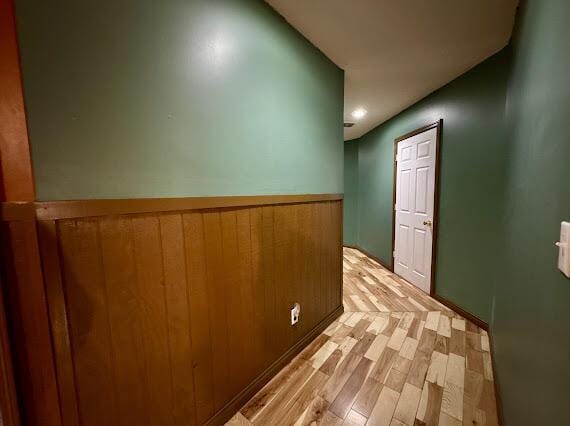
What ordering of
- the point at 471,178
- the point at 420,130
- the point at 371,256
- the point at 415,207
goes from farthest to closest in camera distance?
the point at 371,256 < the point at 415,207 < the point at 420,130 < the point at 471,178

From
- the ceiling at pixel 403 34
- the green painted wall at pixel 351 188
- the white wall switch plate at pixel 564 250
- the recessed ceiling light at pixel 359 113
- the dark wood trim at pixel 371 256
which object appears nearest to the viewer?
the white wall switch plate at pixel 564 250

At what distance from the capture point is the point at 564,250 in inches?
22.9

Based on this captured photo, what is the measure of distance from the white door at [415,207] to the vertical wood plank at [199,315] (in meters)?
2.50

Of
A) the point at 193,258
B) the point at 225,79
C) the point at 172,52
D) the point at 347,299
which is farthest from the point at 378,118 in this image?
the point at 193,258

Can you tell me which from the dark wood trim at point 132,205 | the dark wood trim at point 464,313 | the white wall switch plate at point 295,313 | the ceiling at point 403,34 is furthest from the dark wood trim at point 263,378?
the ceiling at point 403,34

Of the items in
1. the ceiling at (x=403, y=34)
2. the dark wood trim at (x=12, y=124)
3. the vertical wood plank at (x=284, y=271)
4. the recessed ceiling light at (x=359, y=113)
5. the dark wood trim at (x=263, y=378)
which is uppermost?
the ceiling at (x=403, y=34)

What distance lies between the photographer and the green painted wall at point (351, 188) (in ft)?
15.3

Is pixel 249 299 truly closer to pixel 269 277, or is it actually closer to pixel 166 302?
pixel 269 277

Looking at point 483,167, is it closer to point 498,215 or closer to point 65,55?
point 498,215

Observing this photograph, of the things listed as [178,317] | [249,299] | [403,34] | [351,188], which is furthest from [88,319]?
[351,188]

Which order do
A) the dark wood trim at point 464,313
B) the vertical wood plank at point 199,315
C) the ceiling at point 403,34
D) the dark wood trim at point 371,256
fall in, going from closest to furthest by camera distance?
the vertical wood plank at point 199,315 → the ceiling at point 403,34 → the dark wood trim at point 464,313 → the dark wood trim at point 371,256

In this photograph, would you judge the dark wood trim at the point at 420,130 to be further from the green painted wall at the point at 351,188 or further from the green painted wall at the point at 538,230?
the green painted wall at the point at 351,188

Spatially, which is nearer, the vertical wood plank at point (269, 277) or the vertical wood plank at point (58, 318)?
the vertical wood plank at point (58, 318)

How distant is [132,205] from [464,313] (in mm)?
2788
